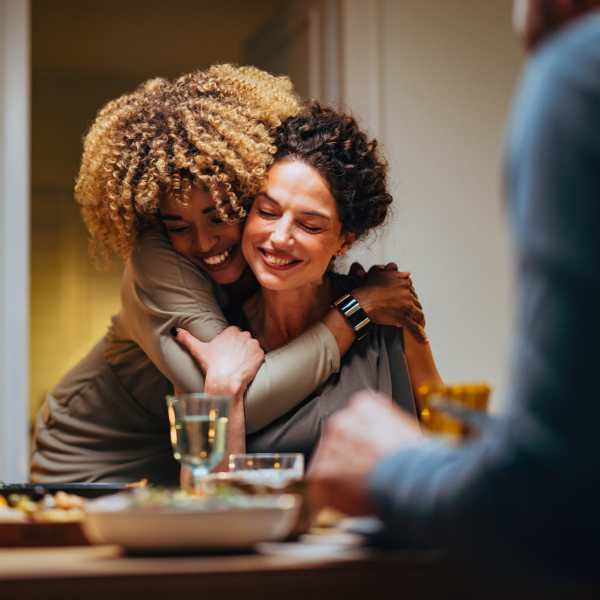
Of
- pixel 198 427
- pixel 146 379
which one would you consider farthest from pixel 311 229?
pixel 198 427

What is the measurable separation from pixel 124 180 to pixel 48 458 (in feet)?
2.65

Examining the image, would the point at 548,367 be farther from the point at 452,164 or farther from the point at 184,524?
the point at 452,164

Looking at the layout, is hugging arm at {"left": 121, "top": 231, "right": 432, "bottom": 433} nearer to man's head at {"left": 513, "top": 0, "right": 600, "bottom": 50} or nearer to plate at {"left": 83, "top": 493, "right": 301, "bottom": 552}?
plate at {"left": 83, "top": 493, "right": 301, "bottom": 552}

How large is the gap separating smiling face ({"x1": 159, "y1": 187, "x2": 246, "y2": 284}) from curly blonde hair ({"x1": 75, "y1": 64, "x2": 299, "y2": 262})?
0.03m

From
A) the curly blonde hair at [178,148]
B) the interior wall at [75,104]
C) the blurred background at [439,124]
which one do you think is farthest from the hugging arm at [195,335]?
the interior wall at [75,104]

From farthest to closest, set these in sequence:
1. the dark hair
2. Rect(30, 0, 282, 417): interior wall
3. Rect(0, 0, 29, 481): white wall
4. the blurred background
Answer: Rect(30, 0, 282, 417): interior wall
the blurred background
Rect(0, 0, 29, 481): white wall
the dark hair

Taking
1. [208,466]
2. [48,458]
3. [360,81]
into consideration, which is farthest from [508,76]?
Answer: [208,466]

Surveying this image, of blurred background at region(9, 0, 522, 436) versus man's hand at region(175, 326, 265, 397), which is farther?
blurred background at region(9, 0, 522, 436)

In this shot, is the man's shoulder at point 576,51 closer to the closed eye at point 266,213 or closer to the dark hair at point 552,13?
the dark hair at point 552,13

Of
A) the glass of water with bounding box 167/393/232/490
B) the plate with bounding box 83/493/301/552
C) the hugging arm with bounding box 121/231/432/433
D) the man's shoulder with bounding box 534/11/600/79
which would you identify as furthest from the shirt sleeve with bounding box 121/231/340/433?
the man's shoulder with bounding box 534/11/600/79

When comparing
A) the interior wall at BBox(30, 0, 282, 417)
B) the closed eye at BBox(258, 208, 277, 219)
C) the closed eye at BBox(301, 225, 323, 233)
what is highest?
the interior wall at BBox(30, 0, 282, 417)

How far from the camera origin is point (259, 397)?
227cm

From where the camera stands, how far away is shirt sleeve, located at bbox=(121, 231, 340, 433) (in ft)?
7.51

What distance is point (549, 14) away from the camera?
3.11 ft
